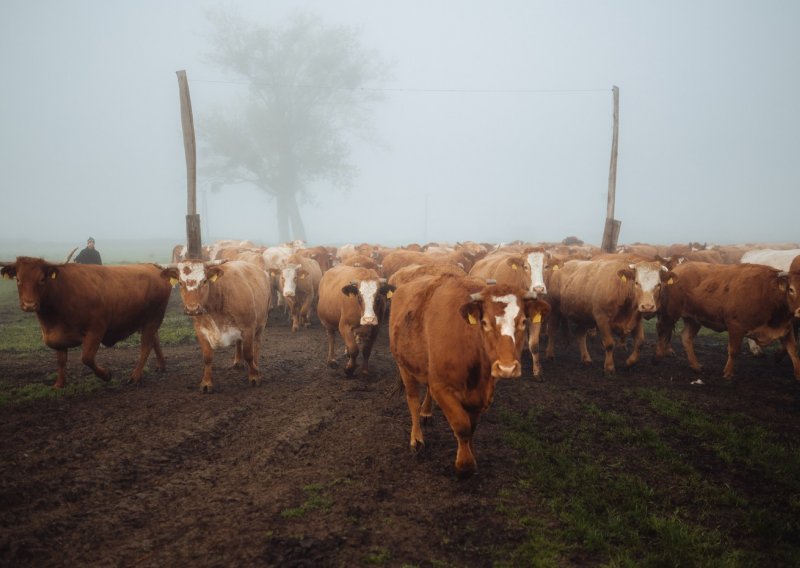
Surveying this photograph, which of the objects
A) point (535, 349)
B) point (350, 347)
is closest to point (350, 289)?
point (350, 347)

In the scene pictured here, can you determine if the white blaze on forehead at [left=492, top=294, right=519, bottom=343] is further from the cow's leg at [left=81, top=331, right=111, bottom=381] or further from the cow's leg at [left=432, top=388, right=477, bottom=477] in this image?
the cow's leg at [left=81, top=331, right=111, bottom=381]

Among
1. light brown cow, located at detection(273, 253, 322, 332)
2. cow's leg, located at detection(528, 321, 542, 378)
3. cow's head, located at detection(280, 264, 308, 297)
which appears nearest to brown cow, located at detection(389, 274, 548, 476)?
cow's leg, located at detection(528, 321, 542, 378)

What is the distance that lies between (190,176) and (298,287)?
14.5 ft

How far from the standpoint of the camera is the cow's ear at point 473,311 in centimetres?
431

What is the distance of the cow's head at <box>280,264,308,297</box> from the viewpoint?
43.2 ft

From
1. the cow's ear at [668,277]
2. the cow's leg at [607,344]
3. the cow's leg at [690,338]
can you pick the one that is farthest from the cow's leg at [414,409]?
the cow's leg at [690,338]

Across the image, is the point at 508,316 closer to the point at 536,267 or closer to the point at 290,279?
the point at 536,267

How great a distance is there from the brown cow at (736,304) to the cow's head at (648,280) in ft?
2.47

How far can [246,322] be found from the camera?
8.32 metres

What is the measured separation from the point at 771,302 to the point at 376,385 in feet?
22.5

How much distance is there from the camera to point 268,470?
5086 millimetres

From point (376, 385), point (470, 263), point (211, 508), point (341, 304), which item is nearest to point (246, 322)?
point (341, 304)

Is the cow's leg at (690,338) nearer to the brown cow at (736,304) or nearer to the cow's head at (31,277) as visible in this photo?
the brown cow at (736,304)

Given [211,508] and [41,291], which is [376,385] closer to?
[211,508]
